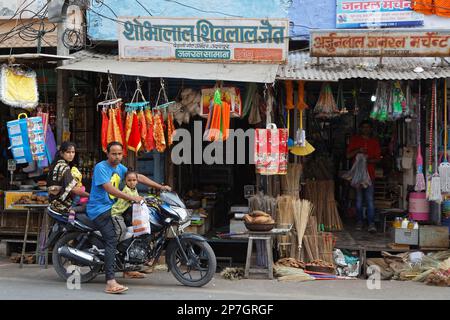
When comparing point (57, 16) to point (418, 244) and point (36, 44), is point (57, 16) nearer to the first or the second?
point (36, 44)

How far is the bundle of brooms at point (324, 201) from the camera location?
32.4 ft

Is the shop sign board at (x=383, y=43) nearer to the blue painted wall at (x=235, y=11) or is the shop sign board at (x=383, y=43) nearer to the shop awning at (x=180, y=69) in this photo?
the shop awning at (x=180, y=69)

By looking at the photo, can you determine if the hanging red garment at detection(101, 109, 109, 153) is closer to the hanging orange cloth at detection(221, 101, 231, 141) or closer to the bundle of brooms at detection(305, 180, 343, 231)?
the hanging orange cloth at detection(221, 101, 231, 141)

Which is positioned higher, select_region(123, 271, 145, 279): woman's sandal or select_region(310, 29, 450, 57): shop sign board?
select_region(310, 29, 450, 57): shop sign board

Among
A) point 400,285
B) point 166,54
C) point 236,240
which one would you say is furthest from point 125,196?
point 400,285

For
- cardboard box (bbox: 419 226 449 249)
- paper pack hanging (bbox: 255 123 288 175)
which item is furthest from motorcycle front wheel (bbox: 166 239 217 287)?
cardboard box (bbox: 419 226 449 249)

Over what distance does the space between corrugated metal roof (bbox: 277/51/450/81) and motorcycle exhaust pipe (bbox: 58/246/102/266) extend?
11.8ft

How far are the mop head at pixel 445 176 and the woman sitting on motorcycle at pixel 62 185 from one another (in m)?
5.07

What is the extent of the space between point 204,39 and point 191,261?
12.3ft

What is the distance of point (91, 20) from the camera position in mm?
9516

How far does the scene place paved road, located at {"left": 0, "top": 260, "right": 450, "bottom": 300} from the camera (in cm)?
646

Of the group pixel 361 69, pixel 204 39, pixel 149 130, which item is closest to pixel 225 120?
pixel 149 130
